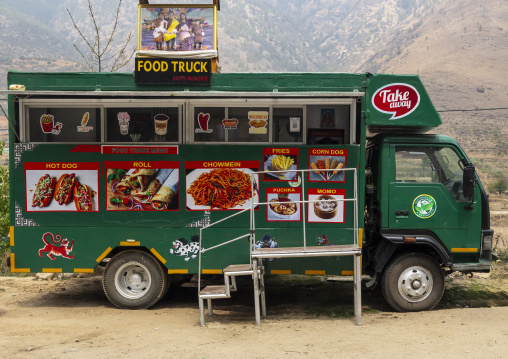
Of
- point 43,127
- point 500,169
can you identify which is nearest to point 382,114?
point 43,127

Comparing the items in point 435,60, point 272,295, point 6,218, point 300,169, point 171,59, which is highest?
point 435,60

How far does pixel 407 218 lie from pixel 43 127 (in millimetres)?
5611

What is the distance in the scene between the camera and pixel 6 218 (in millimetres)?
11156

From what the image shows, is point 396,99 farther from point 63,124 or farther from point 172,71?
point 63,124

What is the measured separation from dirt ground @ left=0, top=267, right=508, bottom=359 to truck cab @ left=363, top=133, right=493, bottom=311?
0.50 metres

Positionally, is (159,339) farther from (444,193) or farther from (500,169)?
(500,169)

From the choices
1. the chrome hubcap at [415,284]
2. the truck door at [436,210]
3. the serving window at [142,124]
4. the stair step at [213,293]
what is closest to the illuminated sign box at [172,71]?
the serving window at [142,124]

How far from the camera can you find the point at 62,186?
790cm

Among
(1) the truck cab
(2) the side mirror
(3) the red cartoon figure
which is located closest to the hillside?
(1) the truck cab

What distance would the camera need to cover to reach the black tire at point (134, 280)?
8.01 metres

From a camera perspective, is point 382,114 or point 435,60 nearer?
point 382,114

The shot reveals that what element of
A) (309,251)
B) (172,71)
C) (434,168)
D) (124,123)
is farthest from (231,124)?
(434,168)

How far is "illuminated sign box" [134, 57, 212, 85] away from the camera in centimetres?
763

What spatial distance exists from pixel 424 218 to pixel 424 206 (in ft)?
0.58
